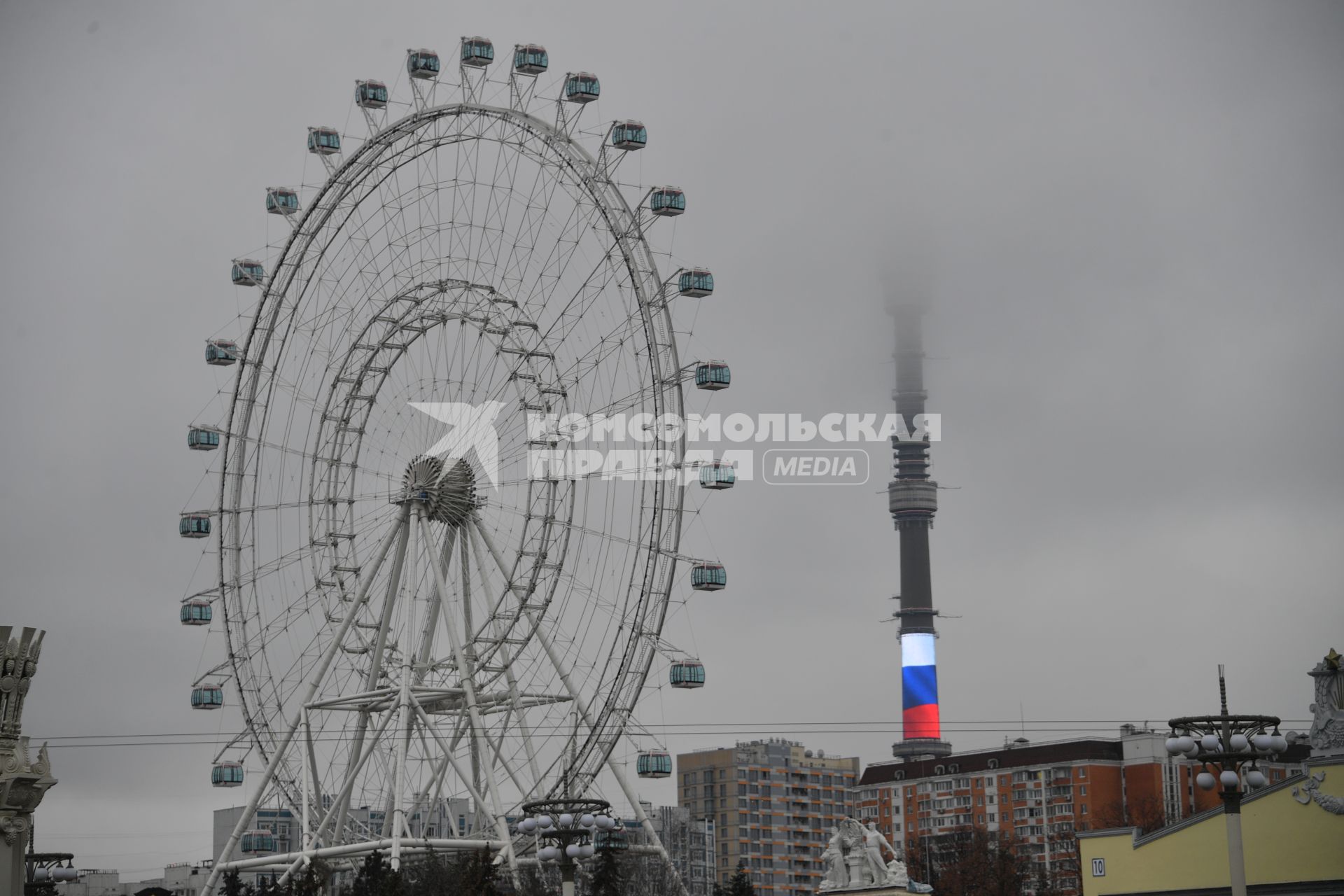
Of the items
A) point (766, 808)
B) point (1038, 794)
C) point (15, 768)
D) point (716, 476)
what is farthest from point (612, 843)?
point (766, 808)

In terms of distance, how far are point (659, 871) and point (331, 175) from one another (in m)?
61.8

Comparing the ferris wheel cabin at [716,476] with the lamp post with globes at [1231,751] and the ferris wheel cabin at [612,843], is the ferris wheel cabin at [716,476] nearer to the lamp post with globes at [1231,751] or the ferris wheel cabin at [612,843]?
the ferris wheel cabin at [612,843]

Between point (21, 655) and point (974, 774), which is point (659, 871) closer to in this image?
point (974, 774)

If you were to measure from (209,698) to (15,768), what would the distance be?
33348 mm

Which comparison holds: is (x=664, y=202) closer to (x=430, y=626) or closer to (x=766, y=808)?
(x=430, y=626)

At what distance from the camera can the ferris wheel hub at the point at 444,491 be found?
2677 inches

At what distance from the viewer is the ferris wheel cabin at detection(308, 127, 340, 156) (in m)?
71.2

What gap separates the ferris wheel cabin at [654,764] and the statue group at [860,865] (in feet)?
19.3

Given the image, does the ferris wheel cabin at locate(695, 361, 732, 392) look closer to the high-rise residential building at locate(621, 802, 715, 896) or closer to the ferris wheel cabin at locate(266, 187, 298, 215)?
the ferris wheel cabin at locate(266, 187, 298, 215)

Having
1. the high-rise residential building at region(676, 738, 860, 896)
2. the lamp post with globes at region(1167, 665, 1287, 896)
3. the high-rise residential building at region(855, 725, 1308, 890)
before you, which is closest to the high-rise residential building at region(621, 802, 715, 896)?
the high-rise residential building at region(676, 738, 860, 896)

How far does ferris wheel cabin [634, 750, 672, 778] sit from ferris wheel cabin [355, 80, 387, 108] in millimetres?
25167

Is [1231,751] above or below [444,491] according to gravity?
below

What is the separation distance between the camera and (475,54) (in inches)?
2734

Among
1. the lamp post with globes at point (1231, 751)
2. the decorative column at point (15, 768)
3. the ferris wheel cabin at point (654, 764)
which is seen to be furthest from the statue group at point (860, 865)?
the decorative column at point (15, 768)
